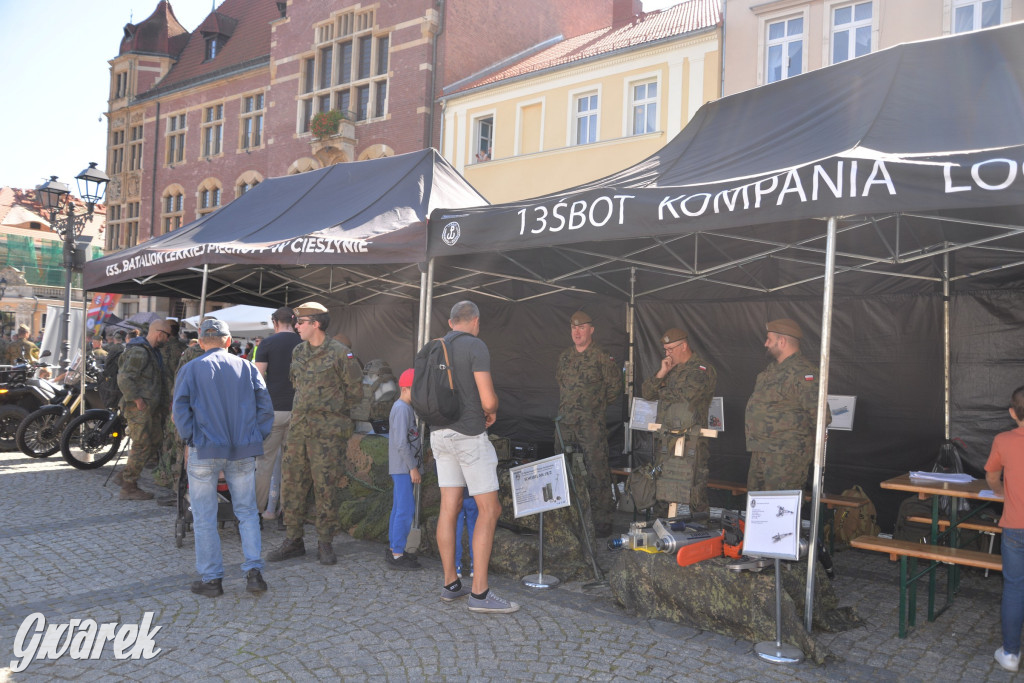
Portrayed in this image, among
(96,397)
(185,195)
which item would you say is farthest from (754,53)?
(185,195)

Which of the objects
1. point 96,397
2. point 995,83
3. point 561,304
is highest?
point 995,83

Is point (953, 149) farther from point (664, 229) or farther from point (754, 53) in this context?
point (754, 53)

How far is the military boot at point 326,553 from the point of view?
543 centimetres

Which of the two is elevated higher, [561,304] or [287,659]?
[561,304]

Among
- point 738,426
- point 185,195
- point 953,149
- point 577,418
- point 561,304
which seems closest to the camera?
point 953,149

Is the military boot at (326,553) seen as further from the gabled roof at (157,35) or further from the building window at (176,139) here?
the gabled roof at (157,35)

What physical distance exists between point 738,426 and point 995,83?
4.03 meters

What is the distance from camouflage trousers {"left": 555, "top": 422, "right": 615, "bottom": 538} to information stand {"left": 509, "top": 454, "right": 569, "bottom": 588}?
1661 mm

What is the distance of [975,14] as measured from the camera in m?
12.4

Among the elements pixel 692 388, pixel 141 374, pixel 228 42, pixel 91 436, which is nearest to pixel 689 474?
pixel 692 388

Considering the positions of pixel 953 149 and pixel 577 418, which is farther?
pixel 577 418

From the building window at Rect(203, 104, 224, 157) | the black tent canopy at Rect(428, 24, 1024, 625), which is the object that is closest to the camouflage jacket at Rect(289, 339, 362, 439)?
the black tent canopy at Rect(428, 24, 1024, 625)

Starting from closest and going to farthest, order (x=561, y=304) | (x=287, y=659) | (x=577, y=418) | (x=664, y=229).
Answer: (x=287, y=659), (x=664, y=229), (x=577, y=418), (x=561, y=304)

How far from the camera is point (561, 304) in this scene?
917 centimetres
